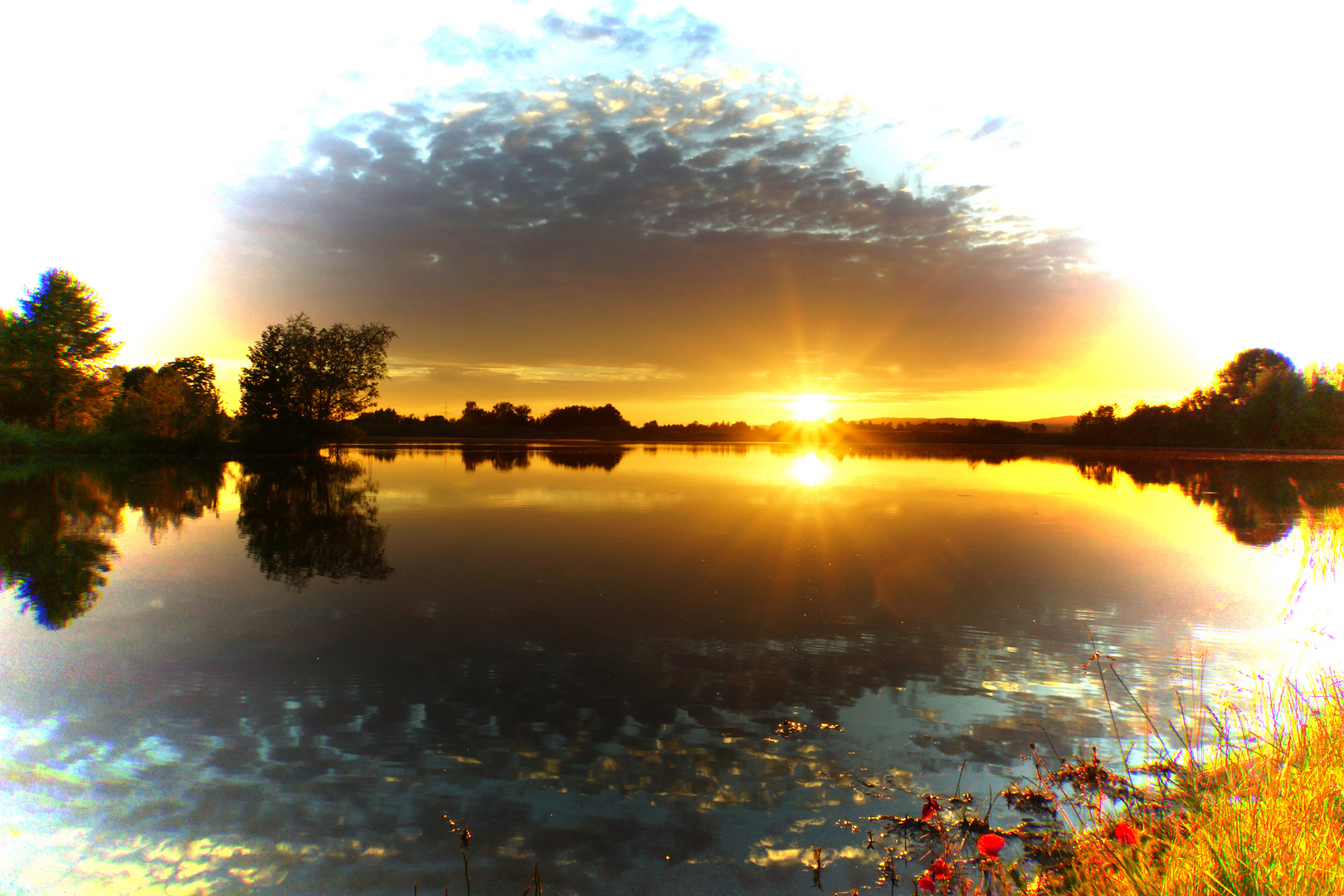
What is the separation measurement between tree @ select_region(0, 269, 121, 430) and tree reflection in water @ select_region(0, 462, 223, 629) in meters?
29.0

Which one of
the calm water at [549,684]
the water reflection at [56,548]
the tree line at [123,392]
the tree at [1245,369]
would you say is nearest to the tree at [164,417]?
the tree line at [123,392]

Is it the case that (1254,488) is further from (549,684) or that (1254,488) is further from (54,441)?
(54,441)

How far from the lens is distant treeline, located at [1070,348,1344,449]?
75312 millimetres

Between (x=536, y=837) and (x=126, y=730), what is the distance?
14.6 feet

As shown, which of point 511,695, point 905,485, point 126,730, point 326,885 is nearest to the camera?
point 326,885

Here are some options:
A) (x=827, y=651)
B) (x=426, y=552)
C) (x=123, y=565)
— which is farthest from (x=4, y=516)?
(x=827, y=651)

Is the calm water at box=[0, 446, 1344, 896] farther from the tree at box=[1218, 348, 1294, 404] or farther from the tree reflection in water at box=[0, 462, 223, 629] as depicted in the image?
the tree at box=[1218, 348, 1294, 404]

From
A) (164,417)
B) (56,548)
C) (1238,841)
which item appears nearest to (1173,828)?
(1238,841)

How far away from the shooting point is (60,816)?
183 inches

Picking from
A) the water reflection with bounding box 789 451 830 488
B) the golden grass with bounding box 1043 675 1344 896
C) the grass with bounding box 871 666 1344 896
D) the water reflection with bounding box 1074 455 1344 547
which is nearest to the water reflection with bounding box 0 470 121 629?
the grass with bounding box 871 666 1344 896

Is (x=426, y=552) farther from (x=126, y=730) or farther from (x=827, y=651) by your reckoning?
(x=827, y=651)

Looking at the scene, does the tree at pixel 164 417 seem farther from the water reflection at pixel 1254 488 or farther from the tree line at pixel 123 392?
the water reflection at pixel 1254 488

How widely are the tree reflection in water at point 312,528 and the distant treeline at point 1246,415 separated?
9976 cm

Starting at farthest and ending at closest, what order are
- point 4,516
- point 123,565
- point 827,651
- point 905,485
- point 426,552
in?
1. point 905,485
2. point 4,516
3. point 426,552
4. point 123,565
5. point 827,651
